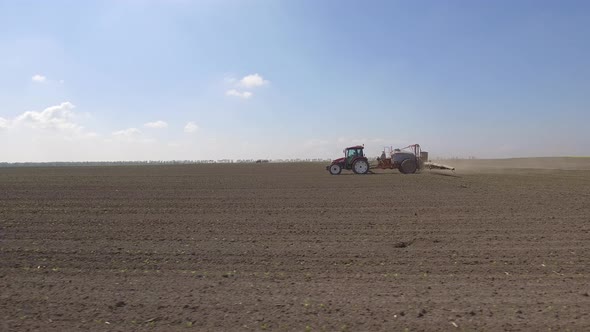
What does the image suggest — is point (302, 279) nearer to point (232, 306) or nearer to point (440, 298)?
point (232, 306)

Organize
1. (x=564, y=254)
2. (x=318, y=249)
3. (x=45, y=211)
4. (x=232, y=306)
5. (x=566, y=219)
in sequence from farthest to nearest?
(x=45, y=211) → (x=566, y=219) → (x=318, y=249) → (x=564, y=254) → (x=232, y=306)

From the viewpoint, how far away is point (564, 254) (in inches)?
283

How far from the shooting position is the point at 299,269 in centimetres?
659

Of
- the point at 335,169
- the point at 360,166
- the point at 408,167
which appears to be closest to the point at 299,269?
the point at 360,166

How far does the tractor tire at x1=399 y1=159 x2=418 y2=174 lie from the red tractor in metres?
2.69

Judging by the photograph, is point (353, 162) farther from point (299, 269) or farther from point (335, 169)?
point (299, 269)

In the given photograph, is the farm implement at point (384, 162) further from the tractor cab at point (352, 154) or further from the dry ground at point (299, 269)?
the dry ground at point (299, 269)

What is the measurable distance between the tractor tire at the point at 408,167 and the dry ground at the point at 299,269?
19.7m

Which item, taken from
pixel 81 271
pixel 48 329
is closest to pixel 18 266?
pixel 81 271

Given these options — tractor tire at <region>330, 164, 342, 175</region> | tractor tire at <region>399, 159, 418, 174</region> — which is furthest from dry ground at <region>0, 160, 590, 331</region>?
tractor tire at <region>330, 164, 342, 175</region>

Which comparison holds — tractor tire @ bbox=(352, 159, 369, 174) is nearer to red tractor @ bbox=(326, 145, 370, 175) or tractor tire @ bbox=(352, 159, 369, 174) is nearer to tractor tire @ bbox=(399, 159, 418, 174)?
red tractor @ bbox=(326, 145, 370, 175)

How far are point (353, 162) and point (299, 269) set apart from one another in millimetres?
26516

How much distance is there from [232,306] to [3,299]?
302 cm

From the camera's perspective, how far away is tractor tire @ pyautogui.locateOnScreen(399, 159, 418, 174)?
3241 cm
